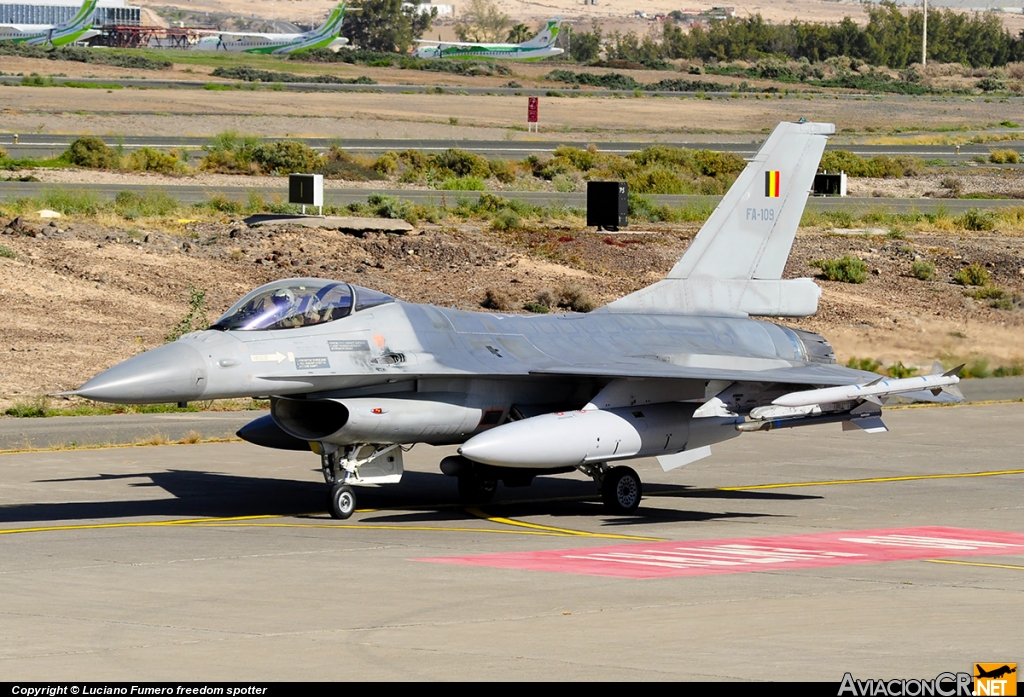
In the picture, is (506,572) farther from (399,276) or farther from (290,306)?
(399,276)

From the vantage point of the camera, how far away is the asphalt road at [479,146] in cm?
5934

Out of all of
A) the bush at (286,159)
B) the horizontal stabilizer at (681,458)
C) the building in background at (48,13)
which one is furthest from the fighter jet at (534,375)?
the building in background at (48,13)

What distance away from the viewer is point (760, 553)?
14.7m

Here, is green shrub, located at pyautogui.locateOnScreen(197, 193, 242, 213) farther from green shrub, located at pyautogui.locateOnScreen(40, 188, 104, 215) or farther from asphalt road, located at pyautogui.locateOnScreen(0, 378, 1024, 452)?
asphalt road, located at pyautogui.locateOnScreen(0, 378, 1024, 452)

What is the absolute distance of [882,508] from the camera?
18.2m

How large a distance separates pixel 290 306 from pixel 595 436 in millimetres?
3883

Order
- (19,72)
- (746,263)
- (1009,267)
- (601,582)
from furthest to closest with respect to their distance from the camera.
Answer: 1. (19,72)
2. (1009,267)
3. (746,263)
4. (601,582)

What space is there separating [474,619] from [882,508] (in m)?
8.76

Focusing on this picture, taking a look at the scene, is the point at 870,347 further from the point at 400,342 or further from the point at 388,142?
the point at 388,142

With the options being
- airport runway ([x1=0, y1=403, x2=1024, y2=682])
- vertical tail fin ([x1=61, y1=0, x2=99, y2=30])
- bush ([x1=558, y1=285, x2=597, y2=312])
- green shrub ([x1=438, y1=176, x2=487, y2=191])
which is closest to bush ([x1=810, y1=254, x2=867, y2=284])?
bush ([x1=558, y1=285, x2=597, y2=312])

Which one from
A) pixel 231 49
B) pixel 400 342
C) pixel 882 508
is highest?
pixel 231 49

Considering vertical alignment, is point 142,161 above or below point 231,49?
below

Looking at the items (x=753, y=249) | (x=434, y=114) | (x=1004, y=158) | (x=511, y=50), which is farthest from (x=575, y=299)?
(x=511, y=50)

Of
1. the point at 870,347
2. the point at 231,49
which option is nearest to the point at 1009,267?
the point at 870,347
